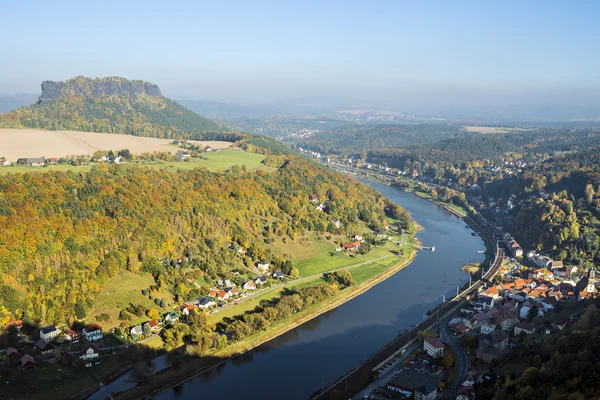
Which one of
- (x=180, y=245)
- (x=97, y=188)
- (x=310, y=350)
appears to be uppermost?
(x=97, y=188)

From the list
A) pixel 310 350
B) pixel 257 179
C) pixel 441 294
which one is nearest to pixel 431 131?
pixel 257 179

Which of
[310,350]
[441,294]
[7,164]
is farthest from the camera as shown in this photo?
[7,164]

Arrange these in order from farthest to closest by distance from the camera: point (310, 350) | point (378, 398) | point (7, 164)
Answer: point (7, 164)
point (310, 350)
point (378, 398)

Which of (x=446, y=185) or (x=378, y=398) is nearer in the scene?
(x=378, y=398)

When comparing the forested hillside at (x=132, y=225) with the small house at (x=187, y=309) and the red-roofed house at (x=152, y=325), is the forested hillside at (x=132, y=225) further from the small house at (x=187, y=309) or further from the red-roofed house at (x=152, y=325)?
the red-roofed house at (x=152, y=325)

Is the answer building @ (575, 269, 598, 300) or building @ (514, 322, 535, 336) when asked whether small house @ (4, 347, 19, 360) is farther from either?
building @ (575, 269, 598, 300)

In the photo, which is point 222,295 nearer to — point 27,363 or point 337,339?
point 337,339

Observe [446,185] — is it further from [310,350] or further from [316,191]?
[310,350]
